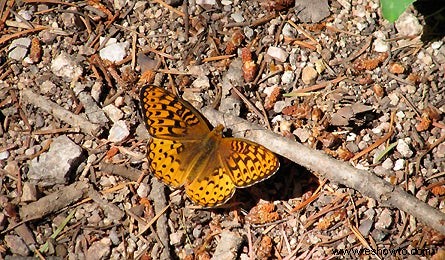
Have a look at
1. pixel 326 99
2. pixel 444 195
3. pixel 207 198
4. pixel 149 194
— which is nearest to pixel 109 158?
pixel 149 194

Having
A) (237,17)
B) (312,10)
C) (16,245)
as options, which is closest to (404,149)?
(312,10)

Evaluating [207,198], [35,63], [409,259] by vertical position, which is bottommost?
[409,259]

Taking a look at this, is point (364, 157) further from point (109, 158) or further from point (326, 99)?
point (109, 158)

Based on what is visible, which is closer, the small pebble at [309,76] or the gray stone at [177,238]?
the gray stone at [177,238]

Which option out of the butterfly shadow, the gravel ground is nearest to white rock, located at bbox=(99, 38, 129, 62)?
the gravel ground

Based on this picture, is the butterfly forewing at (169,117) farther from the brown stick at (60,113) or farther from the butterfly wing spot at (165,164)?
the brown stick at (60,113)

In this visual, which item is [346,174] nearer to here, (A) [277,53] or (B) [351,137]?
(B) [351,137]

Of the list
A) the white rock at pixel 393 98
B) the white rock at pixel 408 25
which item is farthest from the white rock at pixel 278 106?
the white rock at pixel 408 25
